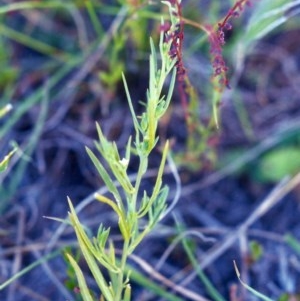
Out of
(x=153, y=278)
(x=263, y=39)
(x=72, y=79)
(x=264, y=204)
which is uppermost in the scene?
(x=263, y=39)

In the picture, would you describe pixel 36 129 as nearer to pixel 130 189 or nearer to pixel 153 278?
pixel 153 278

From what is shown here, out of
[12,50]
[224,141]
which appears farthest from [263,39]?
[12,50]

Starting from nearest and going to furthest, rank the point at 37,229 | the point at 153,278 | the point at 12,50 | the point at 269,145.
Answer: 1. the point at 153,278
2. the point at 37,229
3. the point at 269,145
4. the point at 12,50

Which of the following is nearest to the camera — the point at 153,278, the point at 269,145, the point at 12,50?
the point at 153,278

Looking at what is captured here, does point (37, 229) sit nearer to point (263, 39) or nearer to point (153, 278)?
point (153, 278)

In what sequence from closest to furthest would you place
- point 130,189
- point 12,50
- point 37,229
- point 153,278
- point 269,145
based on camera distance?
point 130,189 → point 153,278 → point 37,229 → point 269,145 → point 12,50

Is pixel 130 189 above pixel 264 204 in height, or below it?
above

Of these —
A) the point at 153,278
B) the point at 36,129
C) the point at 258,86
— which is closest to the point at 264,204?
the point at 153,278

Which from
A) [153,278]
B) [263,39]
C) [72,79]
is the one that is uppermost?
[263,39]

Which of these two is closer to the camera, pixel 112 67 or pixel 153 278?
pixel 153 278
